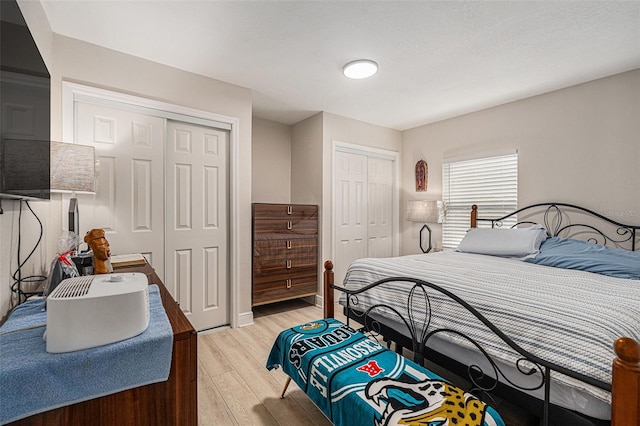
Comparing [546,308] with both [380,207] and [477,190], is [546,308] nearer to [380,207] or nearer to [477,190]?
[477,190]

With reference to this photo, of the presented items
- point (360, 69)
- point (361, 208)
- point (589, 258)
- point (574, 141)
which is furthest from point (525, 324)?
point (361, 208)

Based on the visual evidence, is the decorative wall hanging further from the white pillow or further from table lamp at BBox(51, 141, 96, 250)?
table lamp at BBox(51, 141, 96, 250)

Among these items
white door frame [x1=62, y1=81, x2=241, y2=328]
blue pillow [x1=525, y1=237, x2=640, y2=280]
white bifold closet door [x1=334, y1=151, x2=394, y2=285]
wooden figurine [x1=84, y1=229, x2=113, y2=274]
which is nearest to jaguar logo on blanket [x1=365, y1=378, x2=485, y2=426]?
wooden figurine [x1=84, y1=229, x2=113, y2=274]

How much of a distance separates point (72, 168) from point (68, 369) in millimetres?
1469

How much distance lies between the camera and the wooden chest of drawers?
335cm

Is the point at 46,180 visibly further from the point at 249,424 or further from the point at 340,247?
the point at 340,247

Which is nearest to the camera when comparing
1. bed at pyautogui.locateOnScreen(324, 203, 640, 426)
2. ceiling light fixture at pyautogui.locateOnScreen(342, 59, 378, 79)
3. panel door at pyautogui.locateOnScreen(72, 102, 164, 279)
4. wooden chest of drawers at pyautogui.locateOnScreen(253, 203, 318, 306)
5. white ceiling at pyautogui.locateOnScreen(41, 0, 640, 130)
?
bed at pyautogui.locateOnScreen(324, 203, 640, 426)

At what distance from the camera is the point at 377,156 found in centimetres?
446

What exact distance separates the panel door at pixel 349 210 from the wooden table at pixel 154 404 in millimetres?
3064

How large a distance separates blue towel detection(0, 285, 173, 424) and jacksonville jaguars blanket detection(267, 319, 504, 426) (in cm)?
76

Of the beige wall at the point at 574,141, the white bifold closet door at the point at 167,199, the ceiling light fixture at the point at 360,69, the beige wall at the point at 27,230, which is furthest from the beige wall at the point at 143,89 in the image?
the beige wall at the point at 574,141

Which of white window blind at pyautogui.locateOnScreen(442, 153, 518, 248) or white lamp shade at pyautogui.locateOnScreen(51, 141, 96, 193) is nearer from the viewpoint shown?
white lamp shade at pyautogui.locateOnScreen(51, 141, 96, 193)

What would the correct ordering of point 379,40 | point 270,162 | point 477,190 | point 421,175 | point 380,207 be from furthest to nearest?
point 380,207
point 421,175
point 270,162
point 477,190
point 379,40

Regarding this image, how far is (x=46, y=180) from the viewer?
146 centimetres
